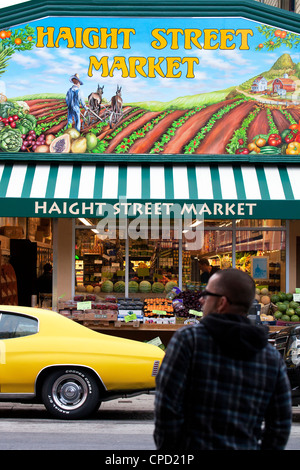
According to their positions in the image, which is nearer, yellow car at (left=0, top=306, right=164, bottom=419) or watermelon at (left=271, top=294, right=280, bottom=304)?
yellow car at (left=0, top=306, right=164, bottom=419)

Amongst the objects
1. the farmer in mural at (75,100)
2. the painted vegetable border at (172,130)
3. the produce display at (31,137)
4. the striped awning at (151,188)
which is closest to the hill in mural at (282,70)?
the painted vegetable border at (172,130)

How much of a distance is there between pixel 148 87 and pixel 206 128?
1607 millimetres

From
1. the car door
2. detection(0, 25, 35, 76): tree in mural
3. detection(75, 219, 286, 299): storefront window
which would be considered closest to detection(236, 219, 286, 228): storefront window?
detection(75, 219, 286, 299): storefront window

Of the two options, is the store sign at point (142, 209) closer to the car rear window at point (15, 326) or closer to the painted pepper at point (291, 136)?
the painted pepper at point (291, 136)

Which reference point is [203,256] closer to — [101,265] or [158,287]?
[158,287]

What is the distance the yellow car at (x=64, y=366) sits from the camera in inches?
337

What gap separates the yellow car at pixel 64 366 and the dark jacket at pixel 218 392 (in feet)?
18.7

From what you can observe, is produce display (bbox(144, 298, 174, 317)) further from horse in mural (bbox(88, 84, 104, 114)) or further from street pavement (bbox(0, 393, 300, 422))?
horse in mural (bbox(88, 84, 104, 114))

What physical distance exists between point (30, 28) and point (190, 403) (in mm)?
12983

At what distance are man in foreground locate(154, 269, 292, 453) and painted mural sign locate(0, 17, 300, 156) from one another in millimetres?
11385

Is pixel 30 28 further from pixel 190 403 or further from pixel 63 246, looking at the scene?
pixel 190 403

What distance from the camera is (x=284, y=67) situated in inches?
570

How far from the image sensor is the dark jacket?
116 inches

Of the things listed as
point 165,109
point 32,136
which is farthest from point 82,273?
point 165,109
